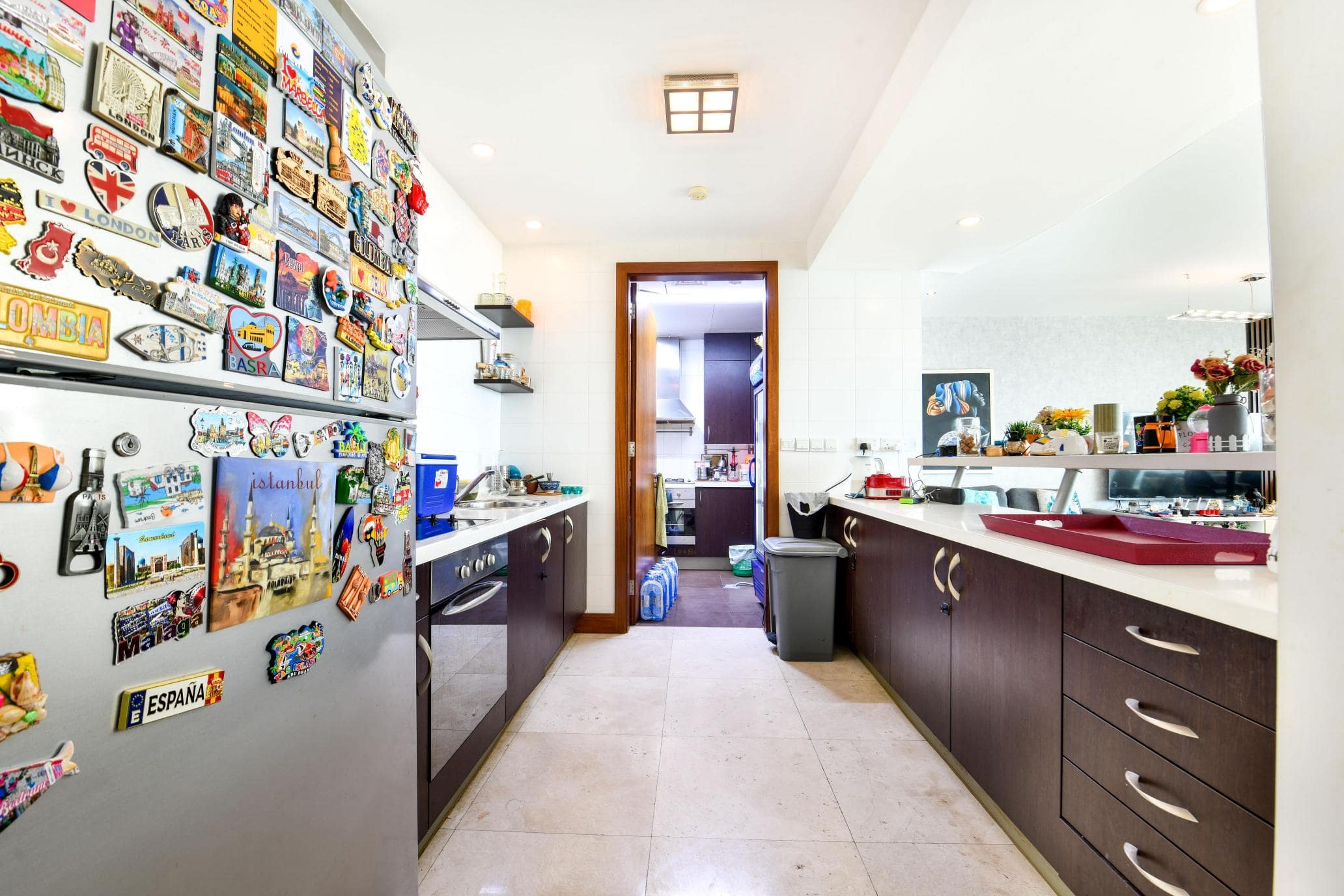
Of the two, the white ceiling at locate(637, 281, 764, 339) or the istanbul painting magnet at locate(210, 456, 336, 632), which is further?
the white ceiling at locate(637, 281, 764, 339)

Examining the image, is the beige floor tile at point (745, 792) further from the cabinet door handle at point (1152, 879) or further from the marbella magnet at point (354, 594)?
the marbella magnet at point (354, 594)

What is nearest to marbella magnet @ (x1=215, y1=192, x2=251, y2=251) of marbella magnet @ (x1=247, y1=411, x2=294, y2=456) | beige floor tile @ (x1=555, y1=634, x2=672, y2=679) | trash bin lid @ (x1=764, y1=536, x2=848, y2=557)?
marbella magnet @ (x1=247, y1=411, x2=294, y2=456)

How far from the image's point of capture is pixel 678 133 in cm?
223

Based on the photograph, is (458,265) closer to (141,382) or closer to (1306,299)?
(141,382)

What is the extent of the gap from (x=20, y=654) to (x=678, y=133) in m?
2.39

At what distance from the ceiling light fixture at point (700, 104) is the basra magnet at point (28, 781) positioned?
220 centimetres

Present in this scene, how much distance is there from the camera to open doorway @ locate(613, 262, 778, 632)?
3.34 m

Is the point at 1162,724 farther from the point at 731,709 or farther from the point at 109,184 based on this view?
the point at 109,184

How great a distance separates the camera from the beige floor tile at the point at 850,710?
208 cm

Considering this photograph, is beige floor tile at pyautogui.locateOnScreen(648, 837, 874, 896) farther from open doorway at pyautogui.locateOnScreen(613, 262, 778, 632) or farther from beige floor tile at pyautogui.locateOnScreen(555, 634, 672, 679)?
open doorway at pyautogui.locateOnScreen(613, 262, 778, 632)

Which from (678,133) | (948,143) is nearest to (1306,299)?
(948,143)

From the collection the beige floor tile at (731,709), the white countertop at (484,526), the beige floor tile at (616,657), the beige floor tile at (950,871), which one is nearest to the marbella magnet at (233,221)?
the white countertop at (484,526)

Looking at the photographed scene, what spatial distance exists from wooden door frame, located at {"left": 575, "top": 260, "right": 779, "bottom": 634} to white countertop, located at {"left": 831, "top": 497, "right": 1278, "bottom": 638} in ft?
5.56

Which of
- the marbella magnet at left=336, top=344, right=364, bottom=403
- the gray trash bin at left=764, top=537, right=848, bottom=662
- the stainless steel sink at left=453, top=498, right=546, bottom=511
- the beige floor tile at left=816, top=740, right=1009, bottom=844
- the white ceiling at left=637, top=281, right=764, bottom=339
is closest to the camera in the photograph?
the marbella magnet at left=336, top=344, right=364, bottom=403
